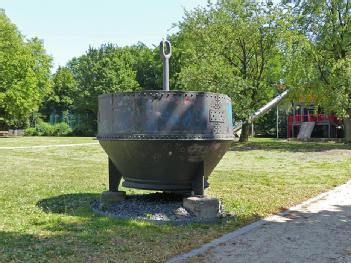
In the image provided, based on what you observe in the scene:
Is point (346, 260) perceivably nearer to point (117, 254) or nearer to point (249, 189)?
point (117, 254)

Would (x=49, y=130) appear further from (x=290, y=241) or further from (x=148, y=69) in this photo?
(x=290, y=241)

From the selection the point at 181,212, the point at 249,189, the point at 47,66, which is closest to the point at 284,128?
the point at 47,66

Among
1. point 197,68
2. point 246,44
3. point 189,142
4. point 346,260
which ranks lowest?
point 346,260

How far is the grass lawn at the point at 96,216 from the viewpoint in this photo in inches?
213

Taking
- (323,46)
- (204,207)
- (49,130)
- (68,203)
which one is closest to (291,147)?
(323,46)

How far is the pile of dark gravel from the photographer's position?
285 inches

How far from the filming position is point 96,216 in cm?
745

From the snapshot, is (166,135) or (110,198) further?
(110,198)

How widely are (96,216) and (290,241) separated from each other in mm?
3193

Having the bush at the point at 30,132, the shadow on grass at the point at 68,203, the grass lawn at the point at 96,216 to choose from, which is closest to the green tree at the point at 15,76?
the bush at the point at 30,132

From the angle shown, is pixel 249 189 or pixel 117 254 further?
pixel 249 189

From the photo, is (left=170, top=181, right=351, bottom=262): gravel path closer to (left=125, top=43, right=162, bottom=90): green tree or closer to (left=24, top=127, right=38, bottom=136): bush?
(left=125, top=43, right=162, bottom=90): green tree

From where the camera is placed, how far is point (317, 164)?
58.2ft

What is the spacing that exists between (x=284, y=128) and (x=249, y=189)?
39397 mm
